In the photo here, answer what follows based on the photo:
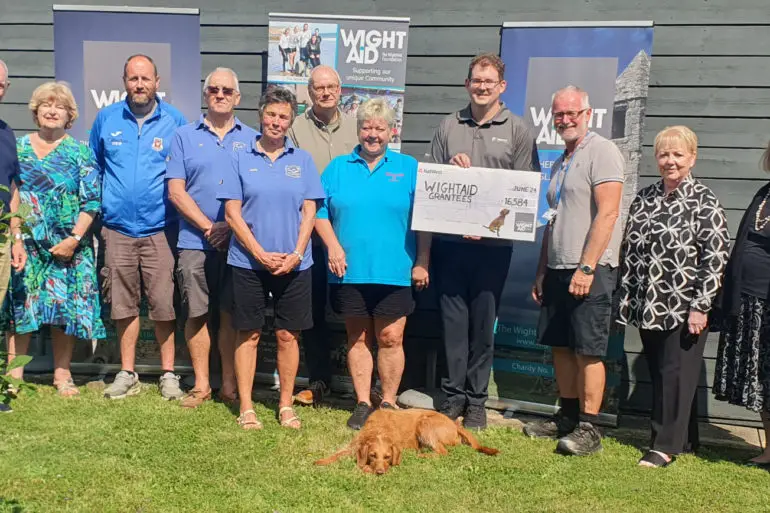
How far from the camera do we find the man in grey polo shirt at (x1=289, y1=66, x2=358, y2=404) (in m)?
4.56

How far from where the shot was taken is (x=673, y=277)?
3789 mm

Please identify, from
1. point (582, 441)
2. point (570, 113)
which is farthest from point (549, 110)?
point (582, 441)

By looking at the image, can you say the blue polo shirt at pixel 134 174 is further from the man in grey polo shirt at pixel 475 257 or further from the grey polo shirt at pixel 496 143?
the grey polo shirt at pixel 496 143

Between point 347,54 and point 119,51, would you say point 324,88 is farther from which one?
point 119,51

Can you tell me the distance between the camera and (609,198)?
3.86m

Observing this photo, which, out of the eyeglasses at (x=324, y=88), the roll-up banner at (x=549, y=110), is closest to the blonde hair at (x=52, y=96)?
the eyeglasses at (x=324, y=88)

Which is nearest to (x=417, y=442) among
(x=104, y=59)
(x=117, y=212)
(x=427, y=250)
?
(x=427, y=250)

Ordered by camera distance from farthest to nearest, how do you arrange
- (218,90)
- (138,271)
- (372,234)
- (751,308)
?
(138,271) < (218,90) < (372,234) < (751,308)

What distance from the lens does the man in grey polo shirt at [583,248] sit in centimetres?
388

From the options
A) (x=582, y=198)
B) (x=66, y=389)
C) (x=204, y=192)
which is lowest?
(x=66, y=389)

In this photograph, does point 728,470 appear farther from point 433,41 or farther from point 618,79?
point 433,41

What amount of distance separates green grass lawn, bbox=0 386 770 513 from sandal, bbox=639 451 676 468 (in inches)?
2.1

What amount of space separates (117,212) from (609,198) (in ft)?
9.96

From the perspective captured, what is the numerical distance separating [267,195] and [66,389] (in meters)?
2.04
